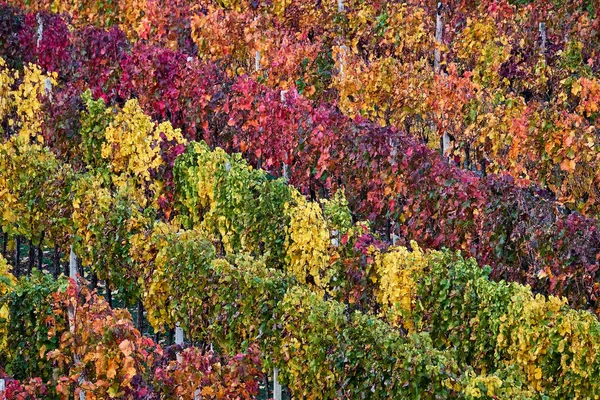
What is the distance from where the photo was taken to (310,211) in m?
11.7

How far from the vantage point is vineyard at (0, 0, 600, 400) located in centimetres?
990

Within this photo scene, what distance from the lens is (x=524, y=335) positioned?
1016cm

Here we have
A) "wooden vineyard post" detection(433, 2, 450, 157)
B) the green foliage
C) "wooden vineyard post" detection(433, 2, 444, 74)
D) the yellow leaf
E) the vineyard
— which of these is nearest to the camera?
the yellow leaf

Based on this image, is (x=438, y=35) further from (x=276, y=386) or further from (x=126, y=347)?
(x=126, y=347)

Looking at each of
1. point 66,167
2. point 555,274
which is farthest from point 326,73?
point 555,274

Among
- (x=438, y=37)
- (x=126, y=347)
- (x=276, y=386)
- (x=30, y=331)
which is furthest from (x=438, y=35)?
(x=126, y=347)

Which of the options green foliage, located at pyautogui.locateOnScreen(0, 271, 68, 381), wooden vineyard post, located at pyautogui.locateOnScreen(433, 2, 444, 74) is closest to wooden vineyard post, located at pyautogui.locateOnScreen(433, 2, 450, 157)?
wooden vineyard post, located at pyautogui.locateOnScreen(433, 2, 444, 74)

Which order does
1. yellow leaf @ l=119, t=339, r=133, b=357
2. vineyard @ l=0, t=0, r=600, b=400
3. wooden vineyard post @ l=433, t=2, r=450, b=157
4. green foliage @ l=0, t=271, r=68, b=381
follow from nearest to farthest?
yellow leaf @ l=119, t=339, r=133, b=357 → vineyard @ l=0, t=0, r=600, b=400 → green foliage @ l=0, t=271, r=68, b=381 → wooden vineyard post @ l=433, t=2, r=450, b=157

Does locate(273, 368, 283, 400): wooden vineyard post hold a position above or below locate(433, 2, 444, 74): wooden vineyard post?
below

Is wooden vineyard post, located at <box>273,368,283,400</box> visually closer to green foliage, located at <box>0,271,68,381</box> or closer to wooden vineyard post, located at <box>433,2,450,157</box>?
green foliage, located at <box>0,271,68,381</box>

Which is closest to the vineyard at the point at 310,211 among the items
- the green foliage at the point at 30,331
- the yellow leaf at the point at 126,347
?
the green foliage at the point at 30,331

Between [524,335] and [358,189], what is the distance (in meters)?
3.58

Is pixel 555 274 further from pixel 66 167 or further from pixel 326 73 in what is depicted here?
pixel 326 73

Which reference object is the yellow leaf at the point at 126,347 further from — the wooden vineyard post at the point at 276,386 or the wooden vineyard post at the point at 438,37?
the wooden vineyard post at the point at 438,37
